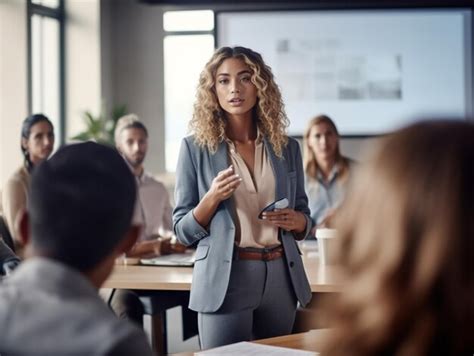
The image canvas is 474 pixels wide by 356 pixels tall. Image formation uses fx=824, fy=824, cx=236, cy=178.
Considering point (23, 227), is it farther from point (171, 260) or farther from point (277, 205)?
point (171, 260)

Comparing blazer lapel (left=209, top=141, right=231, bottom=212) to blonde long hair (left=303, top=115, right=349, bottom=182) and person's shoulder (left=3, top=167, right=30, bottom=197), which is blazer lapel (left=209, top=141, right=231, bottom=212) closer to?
person's shoulder (left=3, top=167, right=30, bottom=197)

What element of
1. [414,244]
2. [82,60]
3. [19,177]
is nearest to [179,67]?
[82,60]

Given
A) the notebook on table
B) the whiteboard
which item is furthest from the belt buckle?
the whiteboard

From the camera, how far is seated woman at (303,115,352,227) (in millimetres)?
4742

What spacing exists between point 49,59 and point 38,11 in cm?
51

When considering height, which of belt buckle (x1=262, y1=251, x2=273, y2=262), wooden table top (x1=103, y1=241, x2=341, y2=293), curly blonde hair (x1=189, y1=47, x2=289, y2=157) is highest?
curly blonde hair (x1=189, y1=47, x2=289, y2=157)

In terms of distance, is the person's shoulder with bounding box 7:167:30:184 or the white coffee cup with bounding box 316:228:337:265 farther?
the person's shoulder with bounding box 7:167:30:184

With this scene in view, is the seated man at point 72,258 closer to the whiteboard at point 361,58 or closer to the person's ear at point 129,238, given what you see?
the person's ear at point 129,238

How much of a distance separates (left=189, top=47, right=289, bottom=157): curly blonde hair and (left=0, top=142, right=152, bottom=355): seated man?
1423 millimetres

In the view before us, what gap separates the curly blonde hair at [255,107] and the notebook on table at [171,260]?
1155mm

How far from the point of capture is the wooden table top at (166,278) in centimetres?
328

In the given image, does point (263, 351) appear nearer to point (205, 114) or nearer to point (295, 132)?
point (205, 114)

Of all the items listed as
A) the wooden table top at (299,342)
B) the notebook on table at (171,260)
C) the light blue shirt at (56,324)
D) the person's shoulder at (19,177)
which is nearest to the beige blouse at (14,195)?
the person's shoulder at (19,177)

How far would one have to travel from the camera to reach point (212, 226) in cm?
259
